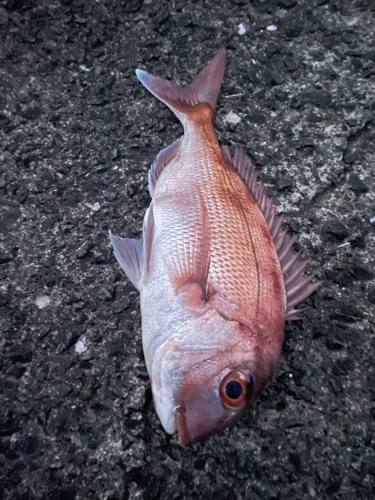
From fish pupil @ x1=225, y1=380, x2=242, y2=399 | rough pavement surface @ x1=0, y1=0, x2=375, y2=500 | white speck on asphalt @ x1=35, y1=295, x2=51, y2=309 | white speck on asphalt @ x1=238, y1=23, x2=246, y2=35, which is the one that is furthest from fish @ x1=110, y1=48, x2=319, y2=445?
white speck on asphalt @ x1=238, y1=23, x2=246, y2=35

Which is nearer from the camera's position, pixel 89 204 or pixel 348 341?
pixel 348 341

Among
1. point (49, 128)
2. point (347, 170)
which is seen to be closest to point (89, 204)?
point (49, 128)

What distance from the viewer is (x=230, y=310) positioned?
56.8 inches

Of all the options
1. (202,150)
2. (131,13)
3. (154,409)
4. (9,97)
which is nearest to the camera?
(154,409)

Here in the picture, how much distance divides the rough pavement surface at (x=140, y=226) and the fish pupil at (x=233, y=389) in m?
0.30

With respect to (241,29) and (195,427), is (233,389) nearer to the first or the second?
(195,427)

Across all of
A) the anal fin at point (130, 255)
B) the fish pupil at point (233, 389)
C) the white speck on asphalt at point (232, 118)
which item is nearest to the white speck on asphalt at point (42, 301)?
the anal fin at point (130, 255)

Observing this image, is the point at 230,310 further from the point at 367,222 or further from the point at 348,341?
the point at 367,222

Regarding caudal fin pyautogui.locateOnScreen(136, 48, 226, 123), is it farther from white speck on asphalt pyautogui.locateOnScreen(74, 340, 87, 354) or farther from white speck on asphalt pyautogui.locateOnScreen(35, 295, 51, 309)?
white speck on asphalt pyautogui.locateOnScreen(74, 340, 87, 354)

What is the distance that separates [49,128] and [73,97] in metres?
0.24

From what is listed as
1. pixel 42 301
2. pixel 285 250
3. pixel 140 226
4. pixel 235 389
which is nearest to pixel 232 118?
pixel 140 226

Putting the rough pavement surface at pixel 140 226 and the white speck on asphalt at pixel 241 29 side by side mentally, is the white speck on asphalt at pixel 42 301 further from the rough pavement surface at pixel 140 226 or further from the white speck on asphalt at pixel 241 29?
the white speck on asphalt at pixel 241 29

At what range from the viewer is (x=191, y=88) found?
7.22 ft

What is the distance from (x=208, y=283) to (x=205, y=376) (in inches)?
13.2
